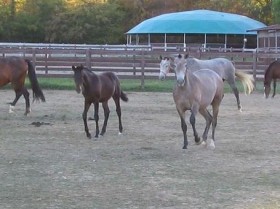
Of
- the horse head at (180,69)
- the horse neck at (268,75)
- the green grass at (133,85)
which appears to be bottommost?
the green grass at (133,85)

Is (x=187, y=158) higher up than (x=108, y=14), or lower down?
lower down

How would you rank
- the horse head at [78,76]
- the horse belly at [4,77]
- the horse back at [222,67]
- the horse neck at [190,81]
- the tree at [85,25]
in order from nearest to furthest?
the horse neck at [190,81], the horse head at [78,76], the horse belly at [4,77], the horse back at [222,67], the tree at [85,25]

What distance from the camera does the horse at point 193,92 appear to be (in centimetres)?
1038

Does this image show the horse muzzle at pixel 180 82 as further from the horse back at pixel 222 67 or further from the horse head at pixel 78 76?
the horse back at pixel 222 67

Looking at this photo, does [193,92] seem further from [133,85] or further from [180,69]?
[133,85]

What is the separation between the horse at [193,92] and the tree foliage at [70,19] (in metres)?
48.5

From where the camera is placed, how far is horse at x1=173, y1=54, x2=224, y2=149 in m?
10.4

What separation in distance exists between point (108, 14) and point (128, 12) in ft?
24.7

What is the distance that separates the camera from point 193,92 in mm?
10586

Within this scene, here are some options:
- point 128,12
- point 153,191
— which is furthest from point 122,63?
point 128,12

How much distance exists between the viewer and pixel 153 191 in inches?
296

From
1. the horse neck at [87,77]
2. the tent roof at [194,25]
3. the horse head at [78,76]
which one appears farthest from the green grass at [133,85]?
the tent roof at [194,25]

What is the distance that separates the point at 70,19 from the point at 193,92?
169ft

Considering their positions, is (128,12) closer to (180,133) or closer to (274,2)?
(274,2)
